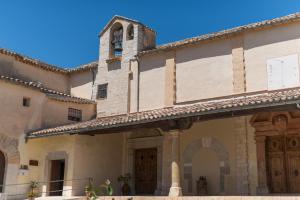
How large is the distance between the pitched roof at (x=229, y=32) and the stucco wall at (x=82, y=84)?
350 cm

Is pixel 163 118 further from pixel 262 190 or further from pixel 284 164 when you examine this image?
pixel 284 164

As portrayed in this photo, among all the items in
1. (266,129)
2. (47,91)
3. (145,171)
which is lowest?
(145,171)

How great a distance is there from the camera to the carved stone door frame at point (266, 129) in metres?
14.1

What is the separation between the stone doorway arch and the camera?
15.2 m

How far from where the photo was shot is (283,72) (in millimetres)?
14977

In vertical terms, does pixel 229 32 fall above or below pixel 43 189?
above

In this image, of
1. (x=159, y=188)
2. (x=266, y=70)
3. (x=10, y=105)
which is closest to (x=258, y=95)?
(x=266, y=70)

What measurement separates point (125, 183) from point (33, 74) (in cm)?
740

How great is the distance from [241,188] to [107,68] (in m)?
8.98

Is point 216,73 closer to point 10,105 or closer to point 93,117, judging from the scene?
point 93,117

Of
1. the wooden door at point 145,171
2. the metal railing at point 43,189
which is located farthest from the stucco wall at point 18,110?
the wooden door at point 145,171

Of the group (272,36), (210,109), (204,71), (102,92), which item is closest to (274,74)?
(272,36)

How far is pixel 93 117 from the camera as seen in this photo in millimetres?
20109

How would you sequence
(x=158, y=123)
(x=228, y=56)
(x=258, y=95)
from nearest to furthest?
(x=158, y=123) < (x=258, y=95) < (x=228, y=56)
